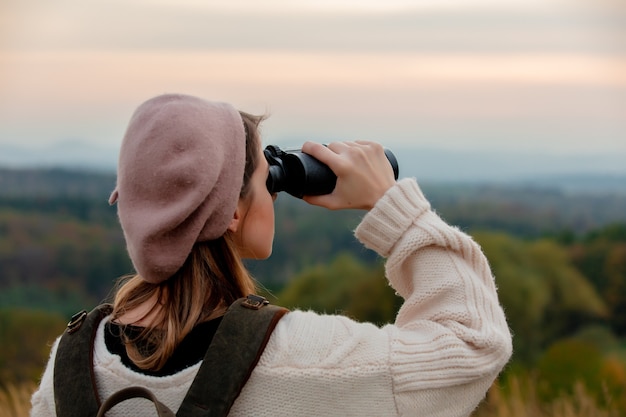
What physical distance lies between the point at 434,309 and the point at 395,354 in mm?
186

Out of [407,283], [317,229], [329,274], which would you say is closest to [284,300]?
[329,274]

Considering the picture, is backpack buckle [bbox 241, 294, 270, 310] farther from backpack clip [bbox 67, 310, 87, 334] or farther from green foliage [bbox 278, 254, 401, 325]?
green foliage [bbox 278, 254, 401, 325]

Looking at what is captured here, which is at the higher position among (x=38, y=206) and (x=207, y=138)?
(x=207, y=138)

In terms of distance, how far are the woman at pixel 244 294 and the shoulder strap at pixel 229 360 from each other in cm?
5

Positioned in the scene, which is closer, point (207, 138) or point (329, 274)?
point (207, 138)

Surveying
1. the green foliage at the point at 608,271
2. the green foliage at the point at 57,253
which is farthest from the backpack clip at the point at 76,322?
the green foliage at the point at 608,271

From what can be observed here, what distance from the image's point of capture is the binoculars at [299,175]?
1904 mm

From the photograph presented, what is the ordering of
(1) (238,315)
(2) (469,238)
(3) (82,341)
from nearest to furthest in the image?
(1) (238,315) → (3) (82,341) → (2) (469,238)

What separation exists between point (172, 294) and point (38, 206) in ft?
93.4

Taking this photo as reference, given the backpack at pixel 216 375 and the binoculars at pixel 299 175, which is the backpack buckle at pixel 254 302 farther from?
the binoculars at pixel 299 175

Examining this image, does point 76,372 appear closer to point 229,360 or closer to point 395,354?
point 229,360

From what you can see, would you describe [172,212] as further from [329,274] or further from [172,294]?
[329,274]

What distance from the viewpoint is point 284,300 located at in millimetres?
23625

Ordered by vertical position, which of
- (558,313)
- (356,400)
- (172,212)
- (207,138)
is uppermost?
(207,138)
